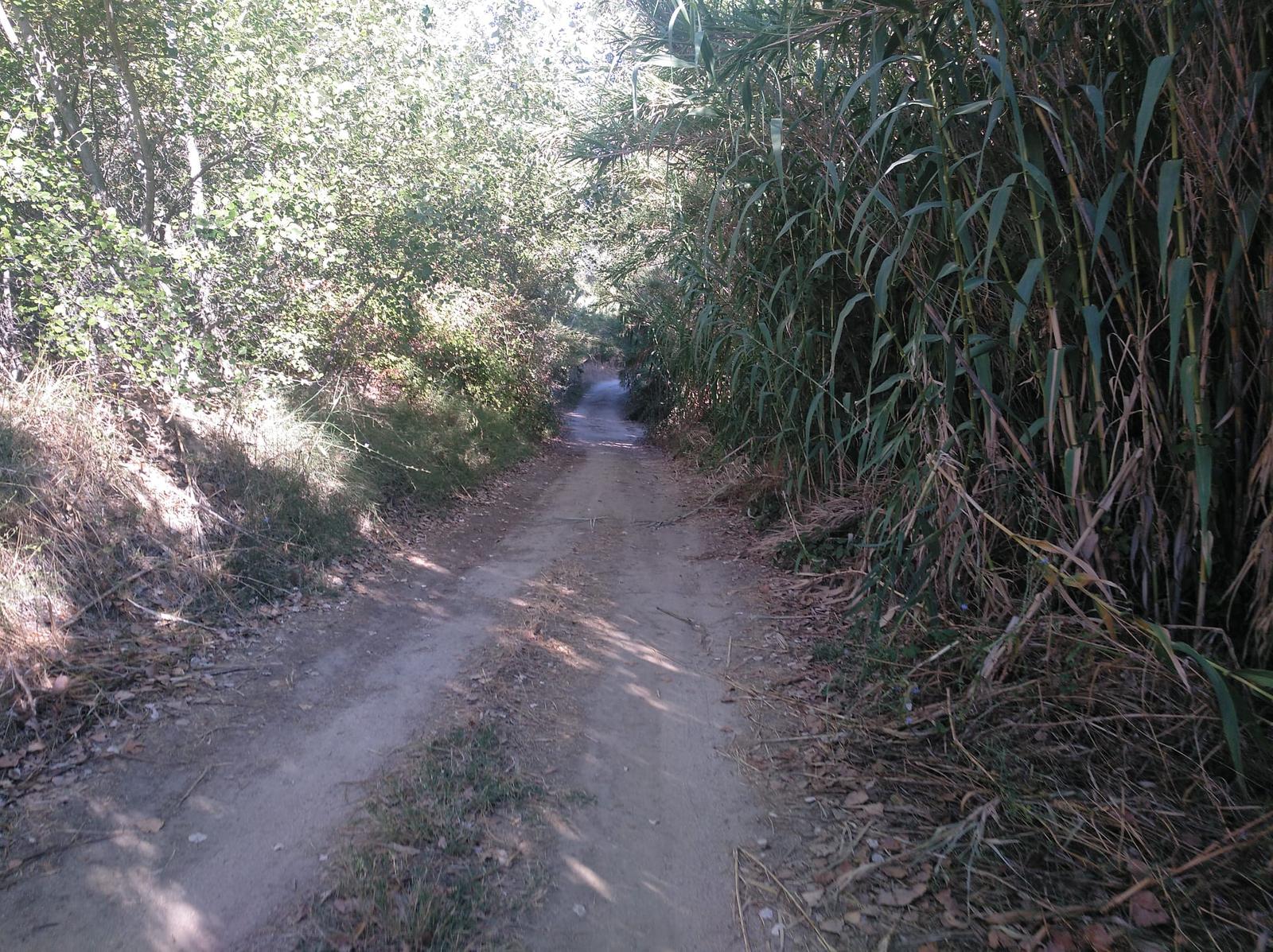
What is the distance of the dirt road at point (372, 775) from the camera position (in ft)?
9.86

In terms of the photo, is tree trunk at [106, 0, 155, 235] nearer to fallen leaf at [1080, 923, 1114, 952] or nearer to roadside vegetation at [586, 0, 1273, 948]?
roadside vegetation at [586, 0, 1273, 948]

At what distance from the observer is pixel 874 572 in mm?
4699

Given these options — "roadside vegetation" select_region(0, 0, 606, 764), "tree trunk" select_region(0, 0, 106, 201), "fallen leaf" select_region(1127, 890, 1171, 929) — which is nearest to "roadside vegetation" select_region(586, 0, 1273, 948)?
"fallen leaf" select_region(1127, 890, 1171, 929)

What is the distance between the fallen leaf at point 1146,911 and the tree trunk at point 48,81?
8.56 m

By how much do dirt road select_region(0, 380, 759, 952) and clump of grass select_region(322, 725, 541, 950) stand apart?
7.5 inches

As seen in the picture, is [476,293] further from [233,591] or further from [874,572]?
[874,572]

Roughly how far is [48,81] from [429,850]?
7987 mm

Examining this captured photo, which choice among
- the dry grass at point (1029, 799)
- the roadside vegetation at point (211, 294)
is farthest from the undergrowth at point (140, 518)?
the dry grass at point (1029, 799)

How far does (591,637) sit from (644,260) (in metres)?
10.8

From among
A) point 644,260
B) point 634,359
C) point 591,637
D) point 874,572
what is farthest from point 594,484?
point 634,359

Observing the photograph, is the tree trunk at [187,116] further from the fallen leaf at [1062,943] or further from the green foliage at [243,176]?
the fallen leaf at [1062,943]

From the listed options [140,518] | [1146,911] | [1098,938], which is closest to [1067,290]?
[1146,911]

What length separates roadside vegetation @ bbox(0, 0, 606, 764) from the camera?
5.57 metres

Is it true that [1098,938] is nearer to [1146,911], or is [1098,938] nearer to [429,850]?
[1146,911]
